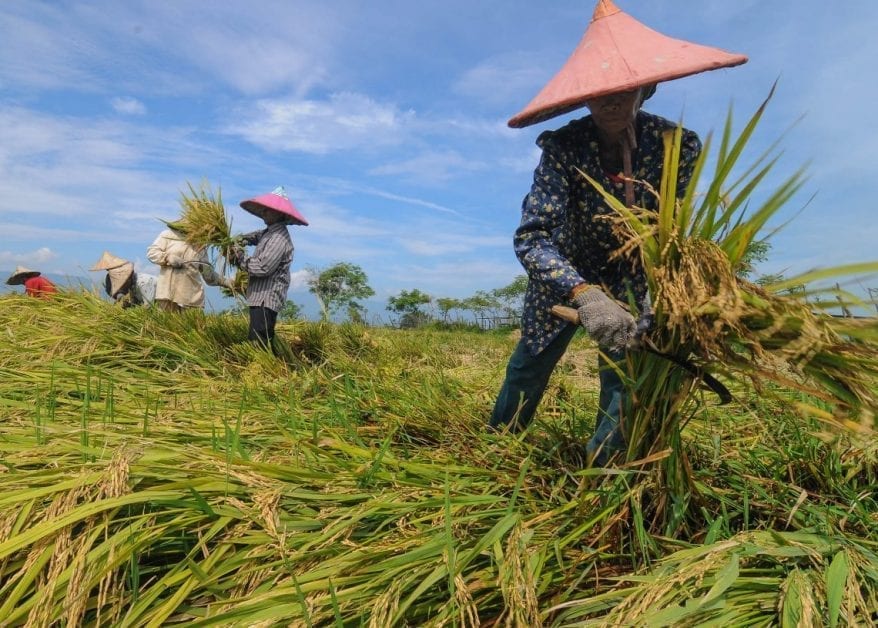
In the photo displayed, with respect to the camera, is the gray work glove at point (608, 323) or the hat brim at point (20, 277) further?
the hat brim at point (20, 277)

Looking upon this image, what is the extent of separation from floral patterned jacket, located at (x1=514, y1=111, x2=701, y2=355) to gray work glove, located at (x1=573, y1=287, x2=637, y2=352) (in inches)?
6.4

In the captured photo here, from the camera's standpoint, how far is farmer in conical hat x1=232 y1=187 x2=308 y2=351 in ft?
13.6

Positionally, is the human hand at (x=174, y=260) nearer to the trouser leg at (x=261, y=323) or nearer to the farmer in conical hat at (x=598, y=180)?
the trouser leg at (x=261, y=323)

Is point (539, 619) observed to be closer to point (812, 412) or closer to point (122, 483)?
point (812, 412)

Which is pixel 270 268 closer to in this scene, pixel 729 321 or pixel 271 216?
pixel 271 216

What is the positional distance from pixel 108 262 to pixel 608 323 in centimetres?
556

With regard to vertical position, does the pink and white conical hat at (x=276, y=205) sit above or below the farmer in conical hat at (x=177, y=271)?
above

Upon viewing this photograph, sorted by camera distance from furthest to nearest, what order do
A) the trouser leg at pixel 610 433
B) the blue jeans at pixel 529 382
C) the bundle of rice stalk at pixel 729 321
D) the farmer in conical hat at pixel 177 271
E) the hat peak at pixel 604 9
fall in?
→ the farmer in conical hat at pixel 177 271 < the blue jeans at pixel 529 382 < the hat peak at pixel 604 9 < the trouser leg at pixel 610 433 < the bundle of rice stalk at pixel 729 321

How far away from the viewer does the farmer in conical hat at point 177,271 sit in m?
4.62

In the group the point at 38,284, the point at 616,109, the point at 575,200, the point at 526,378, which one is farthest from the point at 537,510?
the point at 38,284

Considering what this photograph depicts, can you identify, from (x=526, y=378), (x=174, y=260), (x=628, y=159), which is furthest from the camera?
(x=174, y=260)

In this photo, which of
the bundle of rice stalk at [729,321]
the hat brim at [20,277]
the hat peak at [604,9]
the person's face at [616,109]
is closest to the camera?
the bundle of rice stalk at [729,321]

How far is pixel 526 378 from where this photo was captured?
2.02 metres

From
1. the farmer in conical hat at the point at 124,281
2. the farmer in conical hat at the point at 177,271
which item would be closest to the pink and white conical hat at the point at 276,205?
the farmer in conical hat at the point at 177,271
